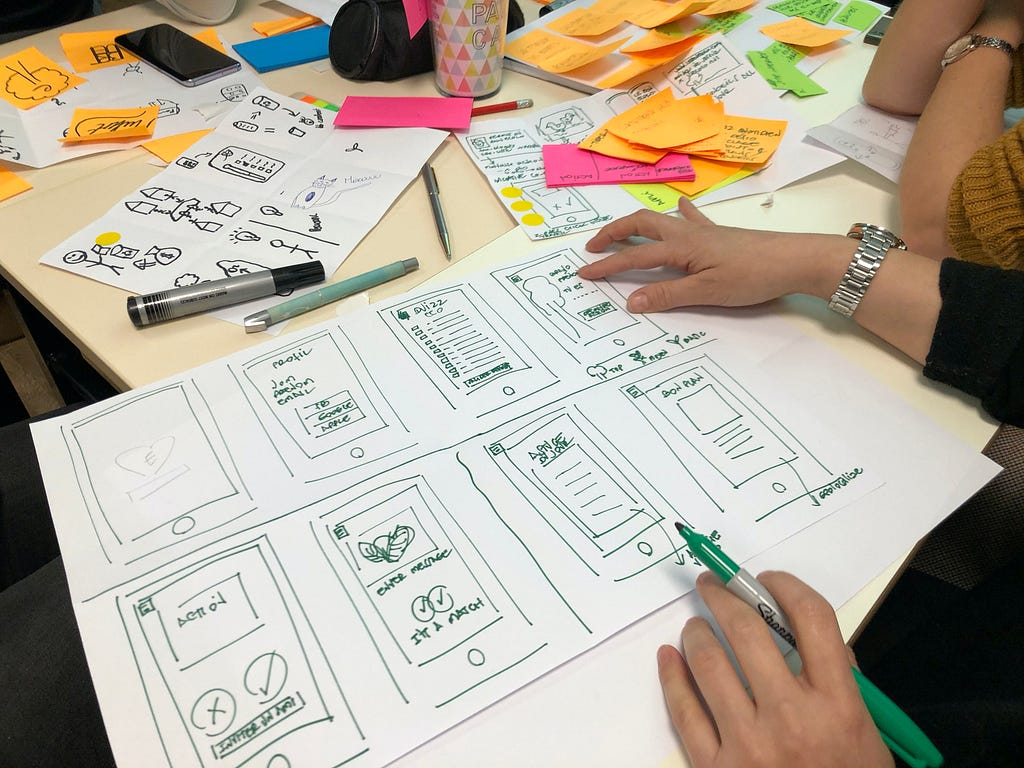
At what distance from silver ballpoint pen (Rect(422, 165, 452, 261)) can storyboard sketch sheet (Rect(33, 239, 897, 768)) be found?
9 cm

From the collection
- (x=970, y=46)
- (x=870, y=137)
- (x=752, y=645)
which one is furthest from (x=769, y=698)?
(x=970, y=46)

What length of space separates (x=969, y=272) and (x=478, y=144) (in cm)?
56

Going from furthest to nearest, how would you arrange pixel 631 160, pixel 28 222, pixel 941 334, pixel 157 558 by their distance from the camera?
1. pixel 631 160
2. pixel 28 222
3. pixel 941 334
4. pixel 157 558

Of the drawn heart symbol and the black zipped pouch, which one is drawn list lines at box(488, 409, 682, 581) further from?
the black zipped pouch

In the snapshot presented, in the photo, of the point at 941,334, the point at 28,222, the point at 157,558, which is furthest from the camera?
the point at 28,222

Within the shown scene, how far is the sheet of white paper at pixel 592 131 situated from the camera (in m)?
0.78

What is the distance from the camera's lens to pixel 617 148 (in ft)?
2.81

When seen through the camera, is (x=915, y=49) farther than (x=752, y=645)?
Yes

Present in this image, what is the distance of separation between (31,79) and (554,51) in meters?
0.72

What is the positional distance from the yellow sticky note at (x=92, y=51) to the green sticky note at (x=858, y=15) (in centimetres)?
112

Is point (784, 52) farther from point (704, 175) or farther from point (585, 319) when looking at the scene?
point (585, 319)

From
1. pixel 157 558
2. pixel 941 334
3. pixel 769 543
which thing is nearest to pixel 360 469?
pixel 157 558

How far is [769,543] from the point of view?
0.49m

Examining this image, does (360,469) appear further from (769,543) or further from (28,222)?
(28,222)
